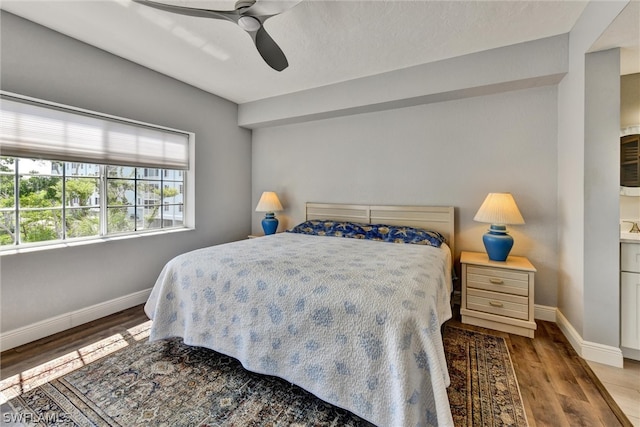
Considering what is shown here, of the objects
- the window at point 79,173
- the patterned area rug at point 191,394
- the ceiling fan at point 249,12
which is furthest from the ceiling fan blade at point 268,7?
the patterned area rug at point 191,394

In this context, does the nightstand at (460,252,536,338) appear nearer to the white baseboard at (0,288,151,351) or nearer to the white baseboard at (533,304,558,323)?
the white baseboard at (533,304,558,323)

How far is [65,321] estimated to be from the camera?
2.38 m

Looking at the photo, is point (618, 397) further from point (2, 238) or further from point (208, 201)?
point (2, 238)

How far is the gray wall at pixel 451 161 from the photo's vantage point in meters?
2.61

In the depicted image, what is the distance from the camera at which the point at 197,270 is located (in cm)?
195

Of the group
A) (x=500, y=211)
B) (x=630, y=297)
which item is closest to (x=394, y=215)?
(x=500, y=211)

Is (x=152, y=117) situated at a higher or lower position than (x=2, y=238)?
higher

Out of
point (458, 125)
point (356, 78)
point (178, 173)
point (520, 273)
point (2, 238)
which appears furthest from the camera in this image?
point (178, 173)

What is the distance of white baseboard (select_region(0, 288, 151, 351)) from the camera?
2090 mm

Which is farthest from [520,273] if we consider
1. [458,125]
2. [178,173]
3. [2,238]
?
[2,238]

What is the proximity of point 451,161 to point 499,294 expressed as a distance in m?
1.44

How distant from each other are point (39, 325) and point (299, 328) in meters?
2.37

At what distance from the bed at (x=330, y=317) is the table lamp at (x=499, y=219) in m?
0.55

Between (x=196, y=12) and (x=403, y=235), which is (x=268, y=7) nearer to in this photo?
(x=196, y=12)
